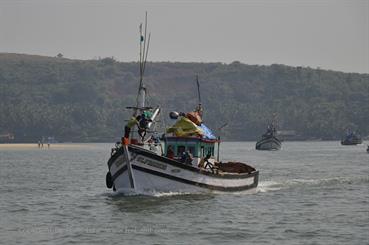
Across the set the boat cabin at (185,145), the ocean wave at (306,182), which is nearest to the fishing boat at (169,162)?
the boat cabin at (185,145)

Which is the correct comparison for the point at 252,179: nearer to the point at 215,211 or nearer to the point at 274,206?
the point at 274,206

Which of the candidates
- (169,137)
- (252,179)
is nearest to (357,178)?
→ (252,179)

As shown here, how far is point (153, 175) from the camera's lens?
55.0 meters

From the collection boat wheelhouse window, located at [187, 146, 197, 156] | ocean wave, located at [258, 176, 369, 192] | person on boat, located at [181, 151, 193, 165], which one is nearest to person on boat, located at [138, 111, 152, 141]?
person on boat, located at [181, 151, 193, 165]

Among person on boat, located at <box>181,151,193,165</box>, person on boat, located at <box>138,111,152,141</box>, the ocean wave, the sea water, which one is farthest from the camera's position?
the ocean wave

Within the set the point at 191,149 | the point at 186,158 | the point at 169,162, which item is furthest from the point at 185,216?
the point at 191,149

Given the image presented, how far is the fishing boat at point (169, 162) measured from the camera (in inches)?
2151

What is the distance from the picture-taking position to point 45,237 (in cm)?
4231

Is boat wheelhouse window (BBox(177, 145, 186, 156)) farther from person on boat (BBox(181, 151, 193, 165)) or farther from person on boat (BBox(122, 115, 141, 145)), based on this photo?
person on boat (BBox(122, 115, 141, 145))

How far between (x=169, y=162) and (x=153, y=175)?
4.01 ft

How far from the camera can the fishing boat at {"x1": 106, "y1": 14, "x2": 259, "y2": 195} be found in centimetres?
5462

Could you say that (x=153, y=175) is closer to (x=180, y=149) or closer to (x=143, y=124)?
(x=143, y=124)

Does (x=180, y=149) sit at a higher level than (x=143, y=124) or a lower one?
lower

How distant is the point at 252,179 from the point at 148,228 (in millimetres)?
20757
